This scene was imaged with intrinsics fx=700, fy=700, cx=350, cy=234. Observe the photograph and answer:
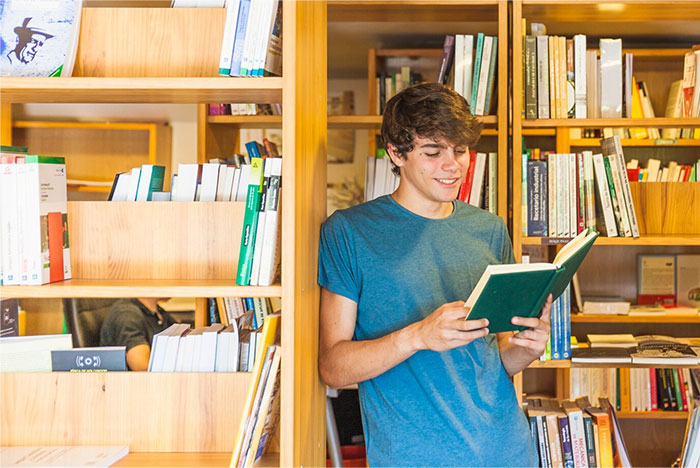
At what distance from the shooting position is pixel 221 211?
149 cm

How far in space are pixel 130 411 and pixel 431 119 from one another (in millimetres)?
918

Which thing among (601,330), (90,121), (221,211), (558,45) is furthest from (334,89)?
(221,211)

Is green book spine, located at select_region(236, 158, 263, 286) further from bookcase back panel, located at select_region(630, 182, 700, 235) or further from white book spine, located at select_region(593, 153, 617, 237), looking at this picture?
bookcase back panel, located at select_region(630, 182, 700, 235)

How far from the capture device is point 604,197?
225cm

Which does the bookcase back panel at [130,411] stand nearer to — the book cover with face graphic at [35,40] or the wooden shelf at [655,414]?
the book cover with face graphic at [35,40]

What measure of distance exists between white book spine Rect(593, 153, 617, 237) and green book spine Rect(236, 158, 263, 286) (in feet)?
4.36

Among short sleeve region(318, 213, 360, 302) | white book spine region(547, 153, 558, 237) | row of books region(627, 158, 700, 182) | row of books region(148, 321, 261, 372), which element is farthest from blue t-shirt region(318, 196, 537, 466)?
row of books region(627, 158, 700, 182)

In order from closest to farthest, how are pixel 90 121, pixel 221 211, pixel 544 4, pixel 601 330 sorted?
1. pixel 221 211
2. pixel 544 4
3. pixel 601 330
4. pixel 90 121

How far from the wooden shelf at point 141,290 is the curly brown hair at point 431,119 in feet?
1.67

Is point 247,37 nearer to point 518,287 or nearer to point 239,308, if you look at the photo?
point 518,287

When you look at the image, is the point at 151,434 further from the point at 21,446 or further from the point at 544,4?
the point at 544,4

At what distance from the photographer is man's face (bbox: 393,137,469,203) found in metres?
1.58

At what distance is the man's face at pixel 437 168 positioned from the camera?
1.58 meters

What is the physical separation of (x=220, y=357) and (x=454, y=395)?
1.71 ft
